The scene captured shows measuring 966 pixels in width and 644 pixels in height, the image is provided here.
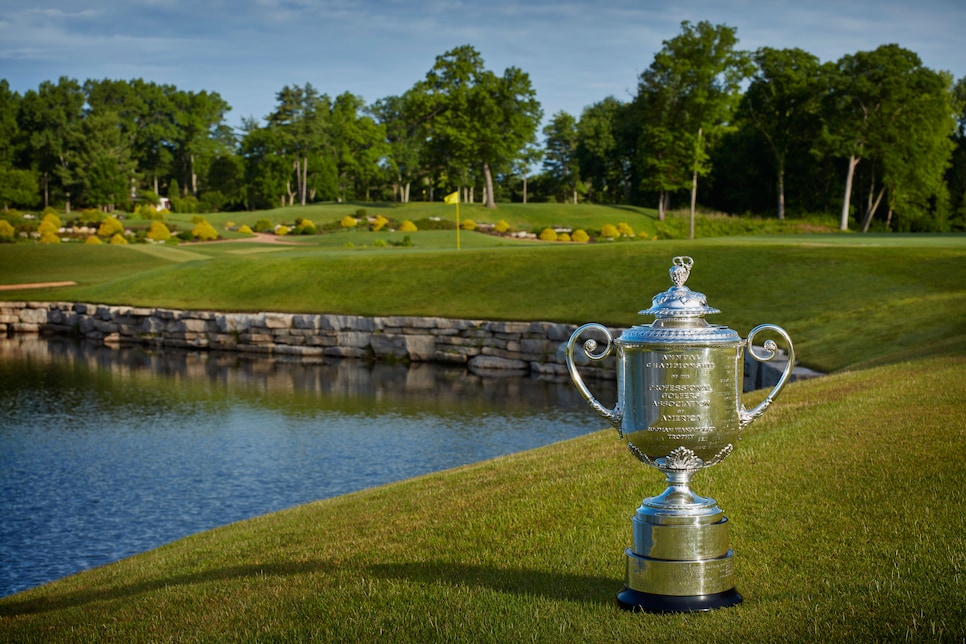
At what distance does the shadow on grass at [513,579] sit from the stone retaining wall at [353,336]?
12844 millimetres

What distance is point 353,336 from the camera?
86.5 ft

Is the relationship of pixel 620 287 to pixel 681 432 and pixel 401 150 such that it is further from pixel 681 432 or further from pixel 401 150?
pixel 401 150

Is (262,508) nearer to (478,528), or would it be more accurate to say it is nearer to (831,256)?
(478,528)

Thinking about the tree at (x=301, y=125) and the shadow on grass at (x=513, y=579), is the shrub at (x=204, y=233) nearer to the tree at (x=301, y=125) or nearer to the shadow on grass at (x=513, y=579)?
the tree at (x=301, y=125)

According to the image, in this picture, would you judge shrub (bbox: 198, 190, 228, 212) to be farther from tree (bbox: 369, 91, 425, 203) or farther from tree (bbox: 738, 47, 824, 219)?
tree (bbox: 738, 47, 824, 219)

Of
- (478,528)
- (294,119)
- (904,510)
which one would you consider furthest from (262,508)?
(294,119)

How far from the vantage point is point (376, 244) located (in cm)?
4631

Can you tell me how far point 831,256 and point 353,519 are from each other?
20416 mm

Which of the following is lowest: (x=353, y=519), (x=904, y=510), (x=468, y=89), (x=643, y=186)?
(x=353, y=519)

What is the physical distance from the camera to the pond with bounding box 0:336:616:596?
10953mm

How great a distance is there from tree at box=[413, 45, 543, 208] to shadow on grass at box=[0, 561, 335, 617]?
188 feet

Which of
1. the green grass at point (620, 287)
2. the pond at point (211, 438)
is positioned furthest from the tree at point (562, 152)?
the pond at point (211, 438)

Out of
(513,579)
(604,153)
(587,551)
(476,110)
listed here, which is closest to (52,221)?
(476,110)

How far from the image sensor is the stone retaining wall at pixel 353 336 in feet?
76.4
